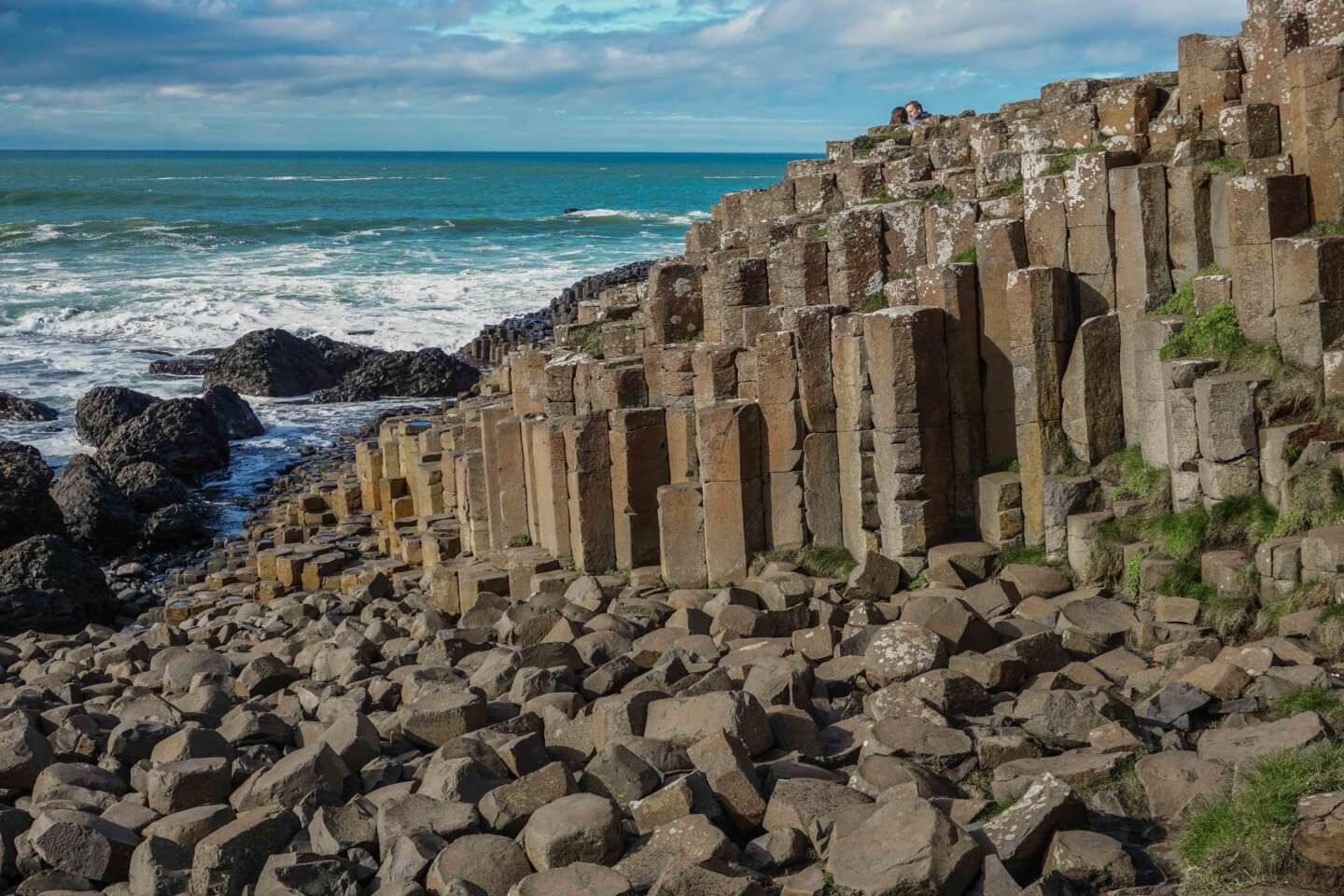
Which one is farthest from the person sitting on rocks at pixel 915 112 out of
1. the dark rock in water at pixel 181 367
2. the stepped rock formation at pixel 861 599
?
the dark rock in water at pixel 181 367

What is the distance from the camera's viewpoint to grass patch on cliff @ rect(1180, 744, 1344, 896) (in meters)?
6.49

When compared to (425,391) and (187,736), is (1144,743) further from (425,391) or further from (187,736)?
(425,391)

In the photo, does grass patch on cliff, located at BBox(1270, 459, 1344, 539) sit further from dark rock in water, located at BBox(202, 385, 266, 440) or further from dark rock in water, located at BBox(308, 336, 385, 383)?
dark rock in water, located at BBox(308, 336, 385, 383)

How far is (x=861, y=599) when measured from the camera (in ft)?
40.9

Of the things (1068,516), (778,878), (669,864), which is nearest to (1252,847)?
(778,878)

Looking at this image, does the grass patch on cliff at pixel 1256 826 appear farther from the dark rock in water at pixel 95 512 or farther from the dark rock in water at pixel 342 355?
the dark rock in water at pixel 342 355

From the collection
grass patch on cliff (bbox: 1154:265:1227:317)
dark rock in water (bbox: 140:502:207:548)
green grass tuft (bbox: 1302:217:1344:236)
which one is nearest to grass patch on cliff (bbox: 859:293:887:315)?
grass patch on cliff (bbox: 1154:265:1227:317)

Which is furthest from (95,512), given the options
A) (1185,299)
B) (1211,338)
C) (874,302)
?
(1211,338)

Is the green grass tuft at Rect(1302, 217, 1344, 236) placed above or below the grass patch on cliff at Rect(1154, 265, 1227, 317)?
above

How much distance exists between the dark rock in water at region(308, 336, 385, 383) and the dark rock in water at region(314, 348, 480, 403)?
4.05ft

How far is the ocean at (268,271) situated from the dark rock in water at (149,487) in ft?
2.51

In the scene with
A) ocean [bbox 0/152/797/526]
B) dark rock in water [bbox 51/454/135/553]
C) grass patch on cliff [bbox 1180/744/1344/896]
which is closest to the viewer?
grass patch on cliff [bbox 1180/744/1344/896]

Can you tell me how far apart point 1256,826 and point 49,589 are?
1479 cm

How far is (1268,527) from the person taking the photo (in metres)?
10.8
